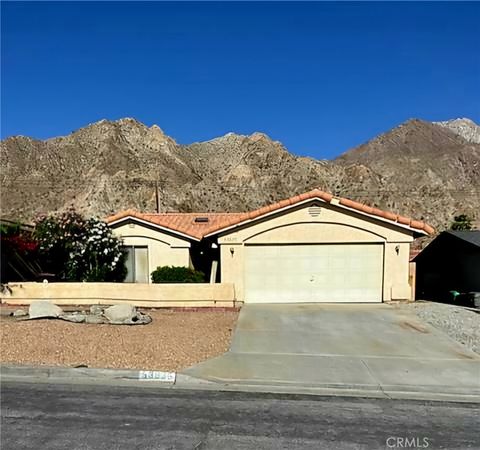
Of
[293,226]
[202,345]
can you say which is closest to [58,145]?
[293,226]

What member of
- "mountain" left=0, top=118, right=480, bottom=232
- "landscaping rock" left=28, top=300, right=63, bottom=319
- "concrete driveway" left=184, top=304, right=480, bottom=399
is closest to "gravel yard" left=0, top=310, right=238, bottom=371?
"landscaping rock" left=28, top=300, right=63, bottom=319

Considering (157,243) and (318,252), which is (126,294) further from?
(318,252)

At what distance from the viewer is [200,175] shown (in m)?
64.0

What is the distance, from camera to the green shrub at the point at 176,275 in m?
16.0

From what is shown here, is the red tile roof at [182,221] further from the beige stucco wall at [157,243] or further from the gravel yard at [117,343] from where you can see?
the gravel yard at [117,343]

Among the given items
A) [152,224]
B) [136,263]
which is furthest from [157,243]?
[136,263]

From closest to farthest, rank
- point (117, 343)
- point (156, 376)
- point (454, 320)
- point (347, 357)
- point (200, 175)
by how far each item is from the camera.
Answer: point (156, 376) → point (347, 357) → point (117, 343) → point (454, 320) → point (200, 175)

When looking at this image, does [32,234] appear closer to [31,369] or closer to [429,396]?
[31,369]

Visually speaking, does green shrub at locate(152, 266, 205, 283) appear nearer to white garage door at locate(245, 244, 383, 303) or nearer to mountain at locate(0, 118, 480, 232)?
white garage door at locate(245, 244, 383, 303)

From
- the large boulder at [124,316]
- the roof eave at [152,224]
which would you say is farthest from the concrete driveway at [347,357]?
the roof eave at [152,224]

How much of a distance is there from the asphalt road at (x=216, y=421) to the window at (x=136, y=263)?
10.9m

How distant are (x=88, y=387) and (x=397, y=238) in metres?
11.5

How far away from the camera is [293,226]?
50.0 ft

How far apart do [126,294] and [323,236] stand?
691 cm
